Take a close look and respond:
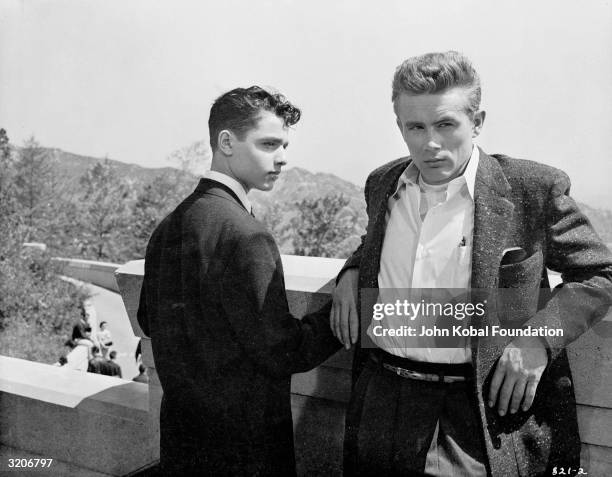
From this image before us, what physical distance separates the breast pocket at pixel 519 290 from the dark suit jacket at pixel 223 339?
1.69 ft

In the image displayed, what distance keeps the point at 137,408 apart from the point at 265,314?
45.7 inches

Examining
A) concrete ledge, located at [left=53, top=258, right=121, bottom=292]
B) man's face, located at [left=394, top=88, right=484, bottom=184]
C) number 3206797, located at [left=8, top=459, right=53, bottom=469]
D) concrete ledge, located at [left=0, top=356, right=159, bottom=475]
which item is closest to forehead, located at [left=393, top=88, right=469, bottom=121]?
man's face, located at [left=394, top=88, right=484, bottom=184]

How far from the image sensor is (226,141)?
1.87m

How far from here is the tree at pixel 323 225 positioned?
17672mm

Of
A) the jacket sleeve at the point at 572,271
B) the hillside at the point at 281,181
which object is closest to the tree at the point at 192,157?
the hillside at the point at 281,181

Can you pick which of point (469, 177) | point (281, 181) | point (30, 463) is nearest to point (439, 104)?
point (469, 177)

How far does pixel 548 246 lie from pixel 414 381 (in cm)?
49

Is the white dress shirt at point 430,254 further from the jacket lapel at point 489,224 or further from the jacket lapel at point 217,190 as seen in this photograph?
the jacket lapel at point 217,190

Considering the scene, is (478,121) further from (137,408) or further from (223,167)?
(137,408)

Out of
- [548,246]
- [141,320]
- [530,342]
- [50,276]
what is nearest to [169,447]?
[141,320]

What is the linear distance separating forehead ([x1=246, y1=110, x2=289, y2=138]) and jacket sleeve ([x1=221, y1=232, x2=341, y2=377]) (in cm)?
32

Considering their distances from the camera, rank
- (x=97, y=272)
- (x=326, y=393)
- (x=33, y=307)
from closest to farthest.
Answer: (x=326, y=393) → (x=33, y=307) → (x=97, y=272)

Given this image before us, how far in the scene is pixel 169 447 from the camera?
1971 millimetres

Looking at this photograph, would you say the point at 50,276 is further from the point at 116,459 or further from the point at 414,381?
the point at 414,381
